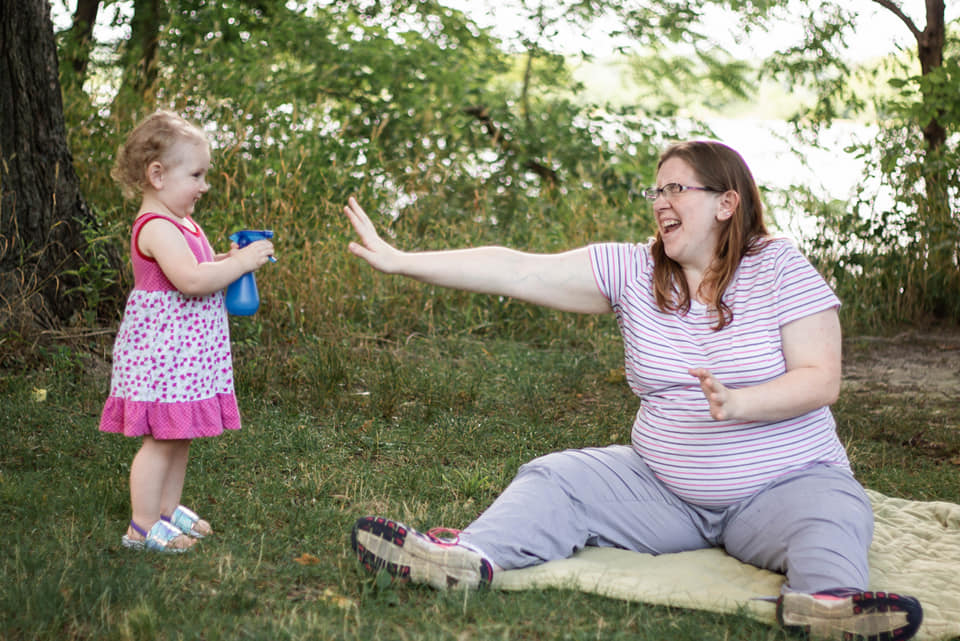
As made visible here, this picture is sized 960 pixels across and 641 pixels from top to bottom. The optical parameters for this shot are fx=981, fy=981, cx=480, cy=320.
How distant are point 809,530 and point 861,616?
0.35 meters

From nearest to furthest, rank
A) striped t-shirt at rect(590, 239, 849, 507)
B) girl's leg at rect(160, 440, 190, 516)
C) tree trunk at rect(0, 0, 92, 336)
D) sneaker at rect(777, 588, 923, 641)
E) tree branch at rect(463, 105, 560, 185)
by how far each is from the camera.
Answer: sneaker at rect(777, 588, 923, 641), striped t-shirt at rect(590, 239, 849, 507), girl's leg at rect(160, 440, 190, 516), tree trunk at rect(0, 0, 92, 336), tree branch at rect(463, 105, 560, 185)

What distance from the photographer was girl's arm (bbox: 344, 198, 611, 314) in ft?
9.65

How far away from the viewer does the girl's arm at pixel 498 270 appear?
2.94 m

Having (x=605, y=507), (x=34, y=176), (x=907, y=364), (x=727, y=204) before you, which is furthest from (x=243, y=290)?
(x=907, y=364)

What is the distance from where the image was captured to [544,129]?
36.4 ft

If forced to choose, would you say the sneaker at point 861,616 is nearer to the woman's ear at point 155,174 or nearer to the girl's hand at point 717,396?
the girl's hand at point 717,396

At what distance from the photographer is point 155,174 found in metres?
3.08

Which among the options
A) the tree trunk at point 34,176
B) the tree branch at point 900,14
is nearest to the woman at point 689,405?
the tree trunk at point 34,176

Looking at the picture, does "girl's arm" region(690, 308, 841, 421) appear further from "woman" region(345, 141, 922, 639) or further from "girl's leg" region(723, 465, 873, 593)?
"girl's leg" region(723, 465, 873, 593)

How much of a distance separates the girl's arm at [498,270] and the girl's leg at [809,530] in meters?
0.80

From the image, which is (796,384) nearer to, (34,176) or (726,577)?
(726,577)

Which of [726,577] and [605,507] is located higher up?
[605,507]

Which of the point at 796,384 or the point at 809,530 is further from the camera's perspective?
the point at 796,384

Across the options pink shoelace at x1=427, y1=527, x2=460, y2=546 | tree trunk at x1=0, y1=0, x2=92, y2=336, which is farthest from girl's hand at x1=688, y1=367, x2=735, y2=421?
tree trunk at x1=0, y1=0, x2=92, y2=336
